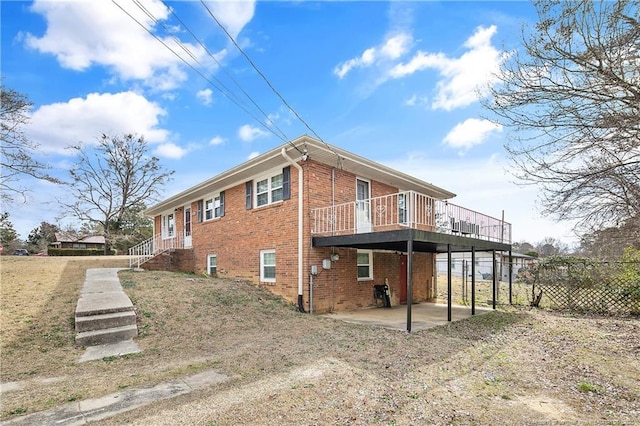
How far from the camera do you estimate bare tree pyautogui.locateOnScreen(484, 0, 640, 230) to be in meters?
5.17

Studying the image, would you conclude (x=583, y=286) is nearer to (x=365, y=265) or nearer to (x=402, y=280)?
(x=402, y=280)

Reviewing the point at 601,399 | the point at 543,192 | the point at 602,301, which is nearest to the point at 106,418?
the point at 601,399

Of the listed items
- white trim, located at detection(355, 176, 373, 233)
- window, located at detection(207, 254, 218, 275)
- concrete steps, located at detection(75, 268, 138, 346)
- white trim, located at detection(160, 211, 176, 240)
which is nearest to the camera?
concrete steps, located at detection(75, 268, 138, 346)

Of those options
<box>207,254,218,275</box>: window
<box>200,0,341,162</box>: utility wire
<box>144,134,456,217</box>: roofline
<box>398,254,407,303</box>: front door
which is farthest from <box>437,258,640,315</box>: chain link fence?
<box>207,254,218,275</box>: window

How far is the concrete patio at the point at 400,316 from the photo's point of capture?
860 centimetres

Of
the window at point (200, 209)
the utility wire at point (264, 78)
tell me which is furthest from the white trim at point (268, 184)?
the window at point (200, 209)

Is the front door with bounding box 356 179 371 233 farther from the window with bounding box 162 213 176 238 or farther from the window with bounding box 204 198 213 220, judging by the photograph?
the window with bounding box 162 213 176 238

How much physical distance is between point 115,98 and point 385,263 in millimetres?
10334

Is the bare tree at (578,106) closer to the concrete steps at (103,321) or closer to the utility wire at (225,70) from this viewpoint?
the utility wire at (225,70)

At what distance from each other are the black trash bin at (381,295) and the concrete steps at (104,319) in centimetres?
731

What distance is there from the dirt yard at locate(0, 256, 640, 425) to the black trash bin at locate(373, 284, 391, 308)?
10.5ft

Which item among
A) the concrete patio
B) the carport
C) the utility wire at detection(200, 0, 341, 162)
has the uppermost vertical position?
the utility wire at detection(200, 0, 341, 162)

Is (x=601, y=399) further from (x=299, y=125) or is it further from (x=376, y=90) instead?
(x=376, y=90)

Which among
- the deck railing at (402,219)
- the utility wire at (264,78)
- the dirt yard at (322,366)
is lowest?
the dirt yard at (322,366)
